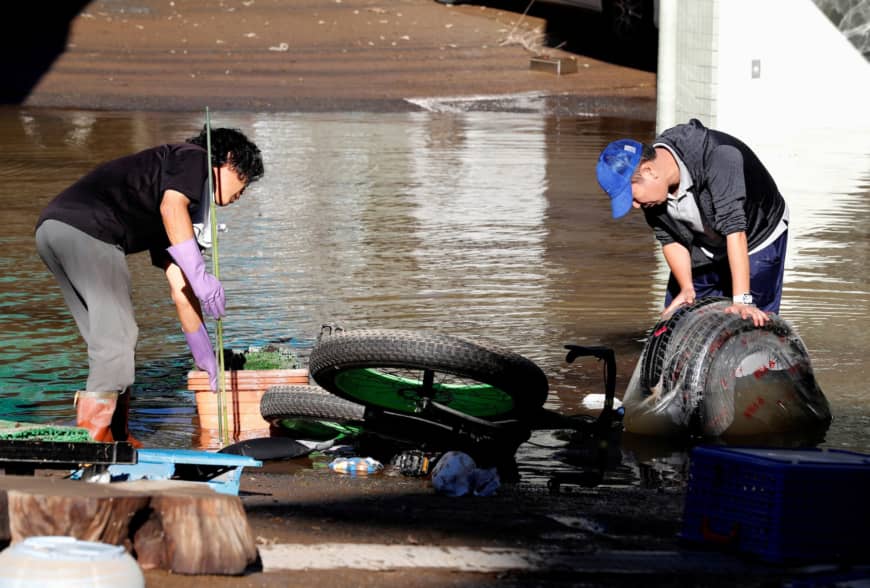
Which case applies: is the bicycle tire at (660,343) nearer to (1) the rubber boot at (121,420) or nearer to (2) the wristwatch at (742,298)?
(2) the wristwatch at (742,298)

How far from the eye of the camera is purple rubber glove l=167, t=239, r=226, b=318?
6.42m

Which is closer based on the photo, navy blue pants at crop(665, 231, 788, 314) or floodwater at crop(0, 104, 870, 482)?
navy blue pants at crop(665, 231, 788, 314)

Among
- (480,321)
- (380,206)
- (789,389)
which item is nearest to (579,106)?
(380,206)

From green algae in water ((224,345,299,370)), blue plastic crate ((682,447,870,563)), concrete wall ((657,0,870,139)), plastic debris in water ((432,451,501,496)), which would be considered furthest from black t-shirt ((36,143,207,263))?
concrete wall ((657,0,870,139))

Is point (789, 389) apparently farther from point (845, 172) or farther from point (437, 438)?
point (845, 172)

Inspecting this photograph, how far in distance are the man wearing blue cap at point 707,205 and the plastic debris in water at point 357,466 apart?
1.63 metres

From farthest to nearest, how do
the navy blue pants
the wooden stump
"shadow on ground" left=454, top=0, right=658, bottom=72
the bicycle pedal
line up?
"shadow on ground" left=454, top=0, right=658, bottom=72, the navy blue pants, the bicycle pedal, the wooden stump

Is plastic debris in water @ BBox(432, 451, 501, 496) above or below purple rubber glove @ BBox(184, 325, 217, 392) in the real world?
below

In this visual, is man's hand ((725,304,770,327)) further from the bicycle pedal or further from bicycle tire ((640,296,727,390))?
the bicycle pedal

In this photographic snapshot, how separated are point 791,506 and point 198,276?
289 cm

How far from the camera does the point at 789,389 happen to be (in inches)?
287

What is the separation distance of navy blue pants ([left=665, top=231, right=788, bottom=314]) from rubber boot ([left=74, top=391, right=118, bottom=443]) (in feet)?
10.0

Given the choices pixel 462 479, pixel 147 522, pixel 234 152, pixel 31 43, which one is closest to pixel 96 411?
pixel 234 152

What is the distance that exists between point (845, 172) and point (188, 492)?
13454 mm
